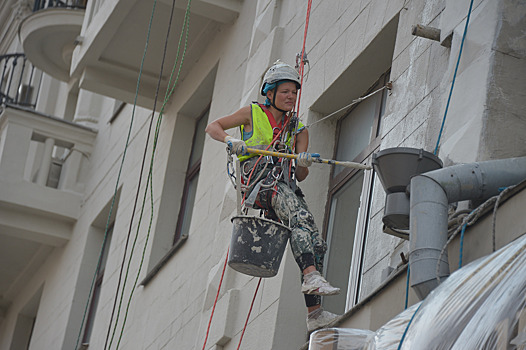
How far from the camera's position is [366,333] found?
282 inches

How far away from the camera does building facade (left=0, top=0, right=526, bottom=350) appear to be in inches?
325

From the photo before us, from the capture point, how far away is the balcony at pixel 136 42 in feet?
50.4

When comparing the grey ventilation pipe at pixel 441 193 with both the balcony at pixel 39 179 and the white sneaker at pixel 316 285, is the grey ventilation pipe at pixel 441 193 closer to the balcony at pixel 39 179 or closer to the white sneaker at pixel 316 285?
the white sneaker at pixel 316 285

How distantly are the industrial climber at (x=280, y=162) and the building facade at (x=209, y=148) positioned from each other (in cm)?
56

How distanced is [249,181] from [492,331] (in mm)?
4170

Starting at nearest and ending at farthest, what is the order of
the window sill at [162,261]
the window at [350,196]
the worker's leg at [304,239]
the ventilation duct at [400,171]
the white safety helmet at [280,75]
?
the ventilation duct at [400,171] < the worker's leg at [304,239] < the white safety helmet at [280,75] < the window at [350,196] < the window sill at [162,261]

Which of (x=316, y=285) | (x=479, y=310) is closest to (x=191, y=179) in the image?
(x=316, y=285)

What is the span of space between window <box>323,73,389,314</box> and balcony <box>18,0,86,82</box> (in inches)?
362

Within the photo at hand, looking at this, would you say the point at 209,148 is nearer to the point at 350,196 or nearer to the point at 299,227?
the point at 350,196

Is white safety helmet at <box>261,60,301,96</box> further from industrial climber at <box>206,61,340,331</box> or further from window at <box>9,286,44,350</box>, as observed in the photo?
window at <box>9,286,44,350</box>

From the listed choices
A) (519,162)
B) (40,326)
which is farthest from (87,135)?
(519,162)

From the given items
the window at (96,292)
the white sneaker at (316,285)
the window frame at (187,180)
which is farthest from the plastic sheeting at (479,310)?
the window at (96,292)

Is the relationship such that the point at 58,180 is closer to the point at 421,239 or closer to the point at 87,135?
the point at 87,135

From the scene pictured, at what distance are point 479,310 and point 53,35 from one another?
15209 millimetres
